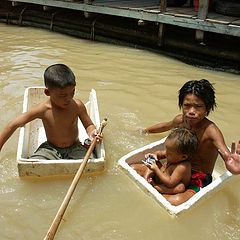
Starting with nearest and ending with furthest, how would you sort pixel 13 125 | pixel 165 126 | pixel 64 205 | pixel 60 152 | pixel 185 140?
pixel 64 205
pixel 185 140
pixel 13 125
pixel 60 152
pixel 165 126

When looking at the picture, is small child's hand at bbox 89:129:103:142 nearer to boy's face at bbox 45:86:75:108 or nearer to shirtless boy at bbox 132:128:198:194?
boy's face at bbox 45:86:75:108

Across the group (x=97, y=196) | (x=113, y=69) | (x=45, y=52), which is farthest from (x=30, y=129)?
(x=45, y=52)

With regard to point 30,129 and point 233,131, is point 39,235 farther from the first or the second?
point 233,131

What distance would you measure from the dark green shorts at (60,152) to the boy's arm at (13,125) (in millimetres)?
292

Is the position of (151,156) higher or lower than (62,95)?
lower

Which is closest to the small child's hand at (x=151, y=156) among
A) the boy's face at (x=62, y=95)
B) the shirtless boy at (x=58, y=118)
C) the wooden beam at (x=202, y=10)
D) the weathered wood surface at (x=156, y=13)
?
the shirtless boy at (x=58, y=118)

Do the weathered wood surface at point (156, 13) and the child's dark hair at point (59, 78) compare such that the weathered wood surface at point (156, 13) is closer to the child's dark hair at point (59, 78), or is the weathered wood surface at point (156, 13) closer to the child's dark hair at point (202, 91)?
the child's dark hair at point (202, 91)

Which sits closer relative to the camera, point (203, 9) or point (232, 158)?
point (232, 158)

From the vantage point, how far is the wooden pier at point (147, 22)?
6543mm

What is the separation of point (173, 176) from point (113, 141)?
49.4 inches

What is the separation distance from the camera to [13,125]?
324cm

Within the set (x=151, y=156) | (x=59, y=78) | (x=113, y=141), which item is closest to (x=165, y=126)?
(x=151, y=156)

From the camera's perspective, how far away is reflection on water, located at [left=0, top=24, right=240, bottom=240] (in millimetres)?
2934

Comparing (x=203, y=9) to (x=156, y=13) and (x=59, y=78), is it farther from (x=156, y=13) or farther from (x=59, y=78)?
(x=59, y=78)
